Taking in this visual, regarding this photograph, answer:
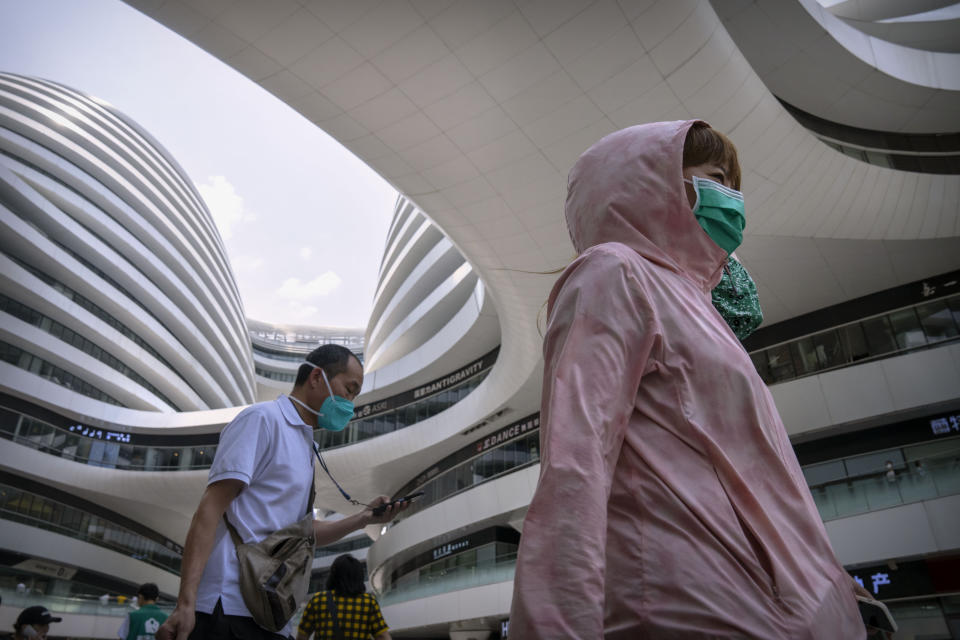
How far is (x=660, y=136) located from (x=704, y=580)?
92cm

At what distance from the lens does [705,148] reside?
1.51 metres

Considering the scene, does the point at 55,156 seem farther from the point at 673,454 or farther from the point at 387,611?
the point at 673,454

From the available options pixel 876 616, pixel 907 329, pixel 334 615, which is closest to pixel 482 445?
pixel 907 329

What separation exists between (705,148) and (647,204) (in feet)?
0.86

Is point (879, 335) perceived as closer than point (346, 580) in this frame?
No

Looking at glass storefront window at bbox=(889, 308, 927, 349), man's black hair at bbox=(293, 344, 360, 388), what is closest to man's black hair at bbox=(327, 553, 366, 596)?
man's black hair at bbox=(293, 344, 360, 388)

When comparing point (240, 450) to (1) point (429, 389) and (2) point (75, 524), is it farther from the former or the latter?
(2) point (75, 524)

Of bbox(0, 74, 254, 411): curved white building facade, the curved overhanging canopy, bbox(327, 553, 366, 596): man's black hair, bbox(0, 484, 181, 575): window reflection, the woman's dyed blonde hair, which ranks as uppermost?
bbox(0, 74, 254, 411): curved white building facade

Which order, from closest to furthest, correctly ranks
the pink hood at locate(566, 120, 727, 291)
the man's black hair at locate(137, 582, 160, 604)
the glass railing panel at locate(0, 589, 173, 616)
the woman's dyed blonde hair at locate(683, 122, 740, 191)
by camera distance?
the pink hood at locate(566, 120, 727, 291) → the woman's dyed blonde hair at locate(683, 122, 740, 191) → the man's black hair at locate(137, 582, 160, 604) → the glass railing panel at locate(0, 589, 173, 616)

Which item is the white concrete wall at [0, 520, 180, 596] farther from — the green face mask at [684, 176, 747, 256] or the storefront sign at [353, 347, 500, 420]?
the green face mask at [684, 176, 747, 256]

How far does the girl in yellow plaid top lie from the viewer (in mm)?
3805

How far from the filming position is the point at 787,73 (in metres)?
14.7

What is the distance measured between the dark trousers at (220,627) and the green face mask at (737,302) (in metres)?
1.88

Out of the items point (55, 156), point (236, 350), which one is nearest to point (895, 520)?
point (55, 156)
